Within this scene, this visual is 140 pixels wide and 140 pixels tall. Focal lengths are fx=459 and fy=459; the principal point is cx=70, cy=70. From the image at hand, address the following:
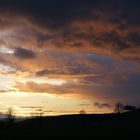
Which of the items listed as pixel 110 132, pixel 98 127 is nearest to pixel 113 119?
pixel 98 127

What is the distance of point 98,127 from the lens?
236 feet

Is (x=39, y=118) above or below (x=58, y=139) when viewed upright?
above

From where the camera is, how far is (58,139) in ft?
214

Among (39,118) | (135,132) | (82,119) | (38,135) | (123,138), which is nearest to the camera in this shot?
(123,138)

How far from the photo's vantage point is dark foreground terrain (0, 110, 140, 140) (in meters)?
66.8

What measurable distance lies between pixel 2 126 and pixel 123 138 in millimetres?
35878

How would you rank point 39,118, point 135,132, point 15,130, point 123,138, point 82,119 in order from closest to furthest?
point 123,138, point 135,132, point 15,130, point 82,119, point 39,118

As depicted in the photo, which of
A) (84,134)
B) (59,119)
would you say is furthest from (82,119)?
(84,134)

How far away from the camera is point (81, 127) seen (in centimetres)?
7381

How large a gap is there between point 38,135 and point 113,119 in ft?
51.9

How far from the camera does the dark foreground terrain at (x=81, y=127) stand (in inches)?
2630

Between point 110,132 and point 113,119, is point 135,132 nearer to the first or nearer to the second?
point 110,132

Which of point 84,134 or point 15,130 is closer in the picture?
point 84,134

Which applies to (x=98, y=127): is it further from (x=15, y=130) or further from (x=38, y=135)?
(x=15, y=130)
